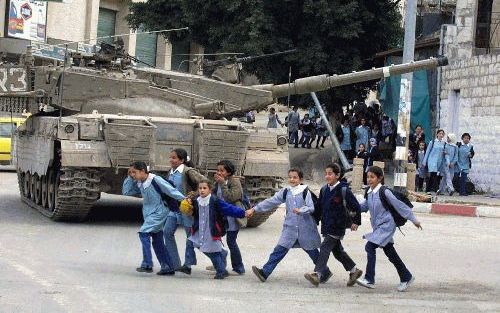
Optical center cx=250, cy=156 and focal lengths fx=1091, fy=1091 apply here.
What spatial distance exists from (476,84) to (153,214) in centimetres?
1528

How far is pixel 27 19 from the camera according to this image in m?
41.6

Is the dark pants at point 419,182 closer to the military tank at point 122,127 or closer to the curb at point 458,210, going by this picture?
the curb at point 458,210

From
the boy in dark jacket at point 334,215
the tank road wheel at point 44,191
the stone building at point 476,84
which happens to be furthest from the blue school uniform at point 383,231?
the stone building at point 476,84

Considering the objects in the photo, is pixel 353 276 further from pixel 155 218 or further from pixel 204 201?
pixel 155 218

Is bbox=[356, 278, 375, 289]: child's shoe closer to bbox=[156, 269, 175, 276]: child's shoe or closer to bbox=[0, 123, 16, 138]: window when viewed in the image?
bbox=[156, 269, 175, 276]: child's shoe

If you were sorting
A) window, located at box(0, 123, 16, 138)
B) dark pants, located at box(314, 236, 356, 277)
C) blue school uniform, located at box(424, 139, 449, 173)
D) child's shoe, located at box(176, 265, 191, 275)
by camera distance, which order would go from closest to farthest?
dark pants, located at box(314, 236, 356, 277), child's shoe, located at box(176, 265, 191, 275), blue school uniform, located at box(424, 139, 449, 173), window, located at box(0, 123, 16, 138)

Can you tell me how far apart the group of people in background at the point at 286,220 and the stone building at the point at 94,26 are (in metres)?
31.0

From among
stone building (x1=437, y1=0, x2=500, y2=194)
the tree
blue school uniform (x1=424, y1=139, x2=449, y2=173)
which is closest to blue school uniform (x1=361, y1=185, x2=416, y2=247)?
blue school uniform (x1=424, y1=139, x2=449, y2=173)

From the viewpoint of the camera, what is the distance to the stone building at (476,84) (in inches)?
938

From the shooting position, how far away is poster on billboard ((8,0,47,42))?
40.9 meters

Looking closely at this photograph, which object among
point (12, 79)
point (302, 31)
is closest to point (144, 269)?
point (12, 79)

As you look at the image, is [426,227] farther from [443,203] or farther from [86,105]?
[86,105]

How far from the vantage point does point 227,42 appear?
2809cm

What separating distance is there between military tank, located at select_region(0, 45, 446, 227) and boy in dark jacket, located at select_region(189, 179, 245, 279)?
13.7ft
